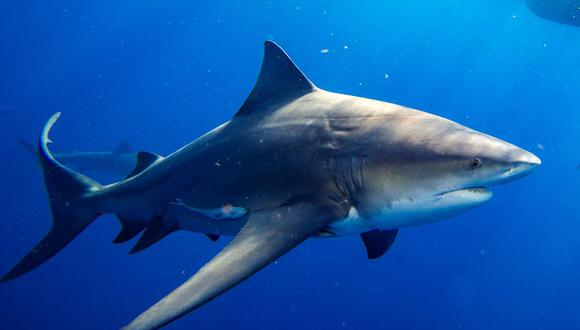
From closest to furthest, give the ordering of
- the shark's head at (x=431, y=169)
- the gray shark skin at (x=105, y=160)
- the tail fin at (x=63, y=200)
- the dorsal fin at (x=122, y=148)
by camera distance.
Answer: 1. the shark's head at (x=431, y=169)
2. the tail fin at (x=63, y=200)
3. the gray shark skin at (x=105, y=160)
4. the dorsal fin at (x=122, y=148)

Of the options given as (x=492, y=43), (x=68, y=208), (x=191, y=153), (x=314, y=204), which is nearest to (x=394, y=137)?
(x=314, y=204)

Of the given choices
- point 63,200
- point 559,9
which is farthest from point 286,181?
point 559,9

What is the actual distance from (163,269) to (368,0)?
80.9 m

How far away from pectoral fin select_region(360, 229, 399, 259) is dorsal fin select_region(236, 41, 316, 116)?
1.64 meters

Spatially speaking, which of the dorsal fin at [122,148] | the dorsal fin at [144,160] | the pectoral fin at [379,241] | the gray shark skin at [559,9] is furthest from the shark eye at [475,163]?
the gray shark skin at [559,9]

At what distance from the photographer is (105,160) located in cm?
1839

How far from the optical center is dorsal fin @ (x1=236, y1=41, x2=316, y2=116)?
4.50 meters

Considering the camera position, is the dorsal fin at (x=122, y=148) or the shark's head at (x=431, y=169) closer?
the shark's head at (x=431, y=169)

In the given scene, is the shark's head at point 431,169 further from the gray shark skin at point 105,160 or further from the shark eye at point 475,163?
the gray shark skin at point 105,160

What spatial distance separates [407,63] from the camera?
138 meters

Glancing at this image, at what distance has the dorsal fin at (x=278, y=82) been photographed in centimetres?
450

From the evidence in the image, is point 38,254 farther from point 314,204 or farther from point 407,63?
point 407,63

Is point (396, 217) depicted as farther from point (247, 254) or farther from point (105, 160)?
point (105, 160)

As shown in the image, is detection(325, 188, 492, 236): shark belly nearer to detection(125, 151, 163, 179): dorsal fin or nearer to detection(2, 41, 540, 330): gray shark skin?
detection(2, 41, 540, 330): gray shark skin
